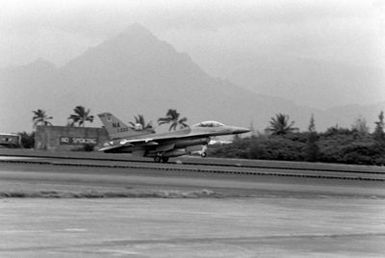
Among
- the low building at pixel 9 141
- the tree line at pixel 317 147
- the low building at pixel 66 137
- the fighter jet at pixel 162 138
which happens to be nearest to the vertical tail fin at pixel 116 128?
the fighter jet at pixel 162 138

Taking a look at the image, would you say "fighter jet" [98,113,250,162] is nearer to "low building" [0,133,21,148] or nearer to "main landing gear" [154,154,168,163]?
"main landing gear" [154,154,168,163]

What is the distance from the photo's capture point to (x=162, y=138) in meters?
82.6

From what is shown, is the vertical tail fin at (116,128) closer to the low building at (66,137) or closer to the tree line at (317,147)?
the tree line at (317,147)

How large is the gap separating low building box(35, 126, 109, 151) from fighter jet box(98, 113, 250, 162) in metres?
84.2

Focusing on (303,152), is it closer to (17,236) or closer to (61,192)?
(61,192)

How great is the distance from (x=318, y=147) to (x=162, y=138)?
170 feet

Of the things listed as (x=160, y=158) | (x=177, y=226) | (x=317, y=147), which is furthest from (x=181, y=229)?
(x=317, y=147)

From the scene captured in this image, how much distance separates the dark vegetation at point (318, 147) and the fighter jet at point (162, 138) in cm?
4286

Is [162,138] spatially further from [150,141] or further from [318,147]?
[318,147]

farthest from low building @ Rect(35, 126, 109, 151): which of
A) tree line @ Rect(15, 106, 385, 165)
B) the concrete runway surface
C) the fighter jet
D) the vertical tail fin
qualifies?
the concrete runway surface

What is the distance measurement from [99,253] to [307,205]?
17492 mm

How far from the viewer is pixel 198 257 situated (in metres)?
15.3

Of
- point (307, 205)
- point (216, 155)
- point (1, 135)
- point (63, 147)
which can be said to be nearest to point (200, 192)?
point (307, 205)

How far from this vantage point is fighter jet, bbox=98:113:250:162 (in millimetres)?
83000
